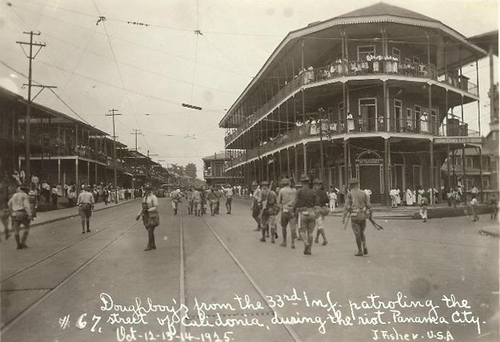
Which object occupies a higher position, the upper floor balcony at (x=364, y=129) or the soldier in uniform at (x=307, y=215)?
the upper floor balcony at (x=364, y=129)

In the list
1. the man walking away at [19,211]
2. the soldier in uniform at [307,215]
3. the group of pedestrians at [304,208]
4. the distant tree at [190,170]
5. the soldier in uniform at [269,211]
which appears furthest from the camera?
the distant tree at [190,170]

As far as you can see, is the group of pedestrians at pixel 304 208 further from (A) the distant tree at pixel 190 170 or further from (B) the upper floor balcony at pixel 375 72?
(A) the distant tree at pixel 190 170

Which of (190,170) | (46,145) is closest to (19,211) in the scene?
(46,145)

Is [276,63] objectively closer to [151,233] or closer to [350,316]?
[151,233]

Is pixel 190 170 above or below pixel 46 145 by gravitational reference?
above

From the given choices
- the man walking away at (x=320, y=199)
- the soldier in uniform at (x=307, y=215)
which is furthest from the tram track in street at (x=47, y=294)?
the man walking away at (x=320, y=199)

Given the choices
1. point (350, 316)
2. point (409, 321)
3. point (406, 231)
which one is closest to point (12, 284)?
point (350, 316)

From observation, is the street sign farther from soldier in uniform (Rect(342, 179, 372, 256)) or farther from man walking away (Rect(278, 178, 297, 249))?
soldier in uniform (Rect(342, 179, 372, 256))

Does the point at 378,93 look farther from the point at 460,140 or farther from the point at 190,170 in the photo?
the point at 190,170

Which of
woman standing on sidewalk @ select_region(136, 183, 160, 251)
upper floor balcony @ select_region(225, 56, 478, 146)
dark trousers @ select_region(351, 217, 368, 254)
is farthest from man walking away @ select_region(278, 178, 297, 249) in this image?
upper floor balcony @ select_region(225, 56, 478, 146)
